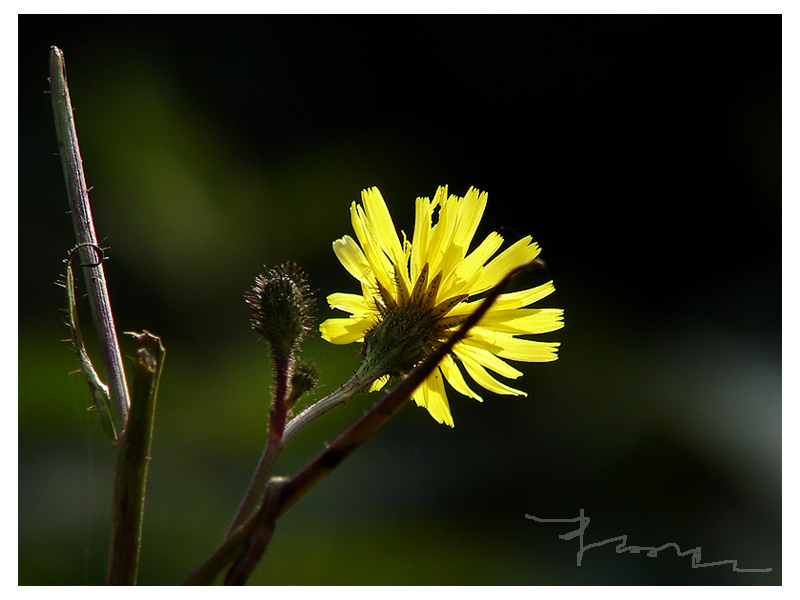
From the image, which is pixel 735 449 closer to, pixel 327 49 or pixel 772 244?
pixel 772 244

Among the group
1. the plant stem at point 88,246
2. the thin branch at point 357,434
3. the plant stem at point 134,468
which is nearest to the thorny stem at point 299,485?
the thin branch at point 357,434

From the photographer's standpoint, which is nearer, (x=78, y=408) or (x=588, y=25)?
(x=78, y=408)

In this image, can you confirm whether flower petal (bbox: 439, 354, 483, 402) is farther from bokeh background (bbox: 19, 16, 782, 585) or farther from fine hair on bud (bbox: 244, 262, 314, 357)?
bokeh background (bbox: 19, 16, 782, 585)

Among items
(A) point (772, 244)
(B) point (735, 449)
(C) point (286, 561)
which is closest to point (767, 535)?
(B) point (735, 449)

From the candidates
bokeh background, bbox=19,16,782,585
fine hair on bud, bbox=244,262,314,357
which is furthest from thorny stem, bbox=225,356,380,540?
bokeh background, bbox=19,16,782,585

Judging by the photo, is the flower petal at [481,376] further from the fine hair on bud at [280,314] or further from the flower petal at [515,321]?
the fine hair on bud at [280,314]

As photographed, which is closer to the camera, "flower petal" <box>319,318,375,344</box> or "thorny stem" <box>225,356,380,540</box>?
"thorny stem" <box>225,356,380,540</box>
